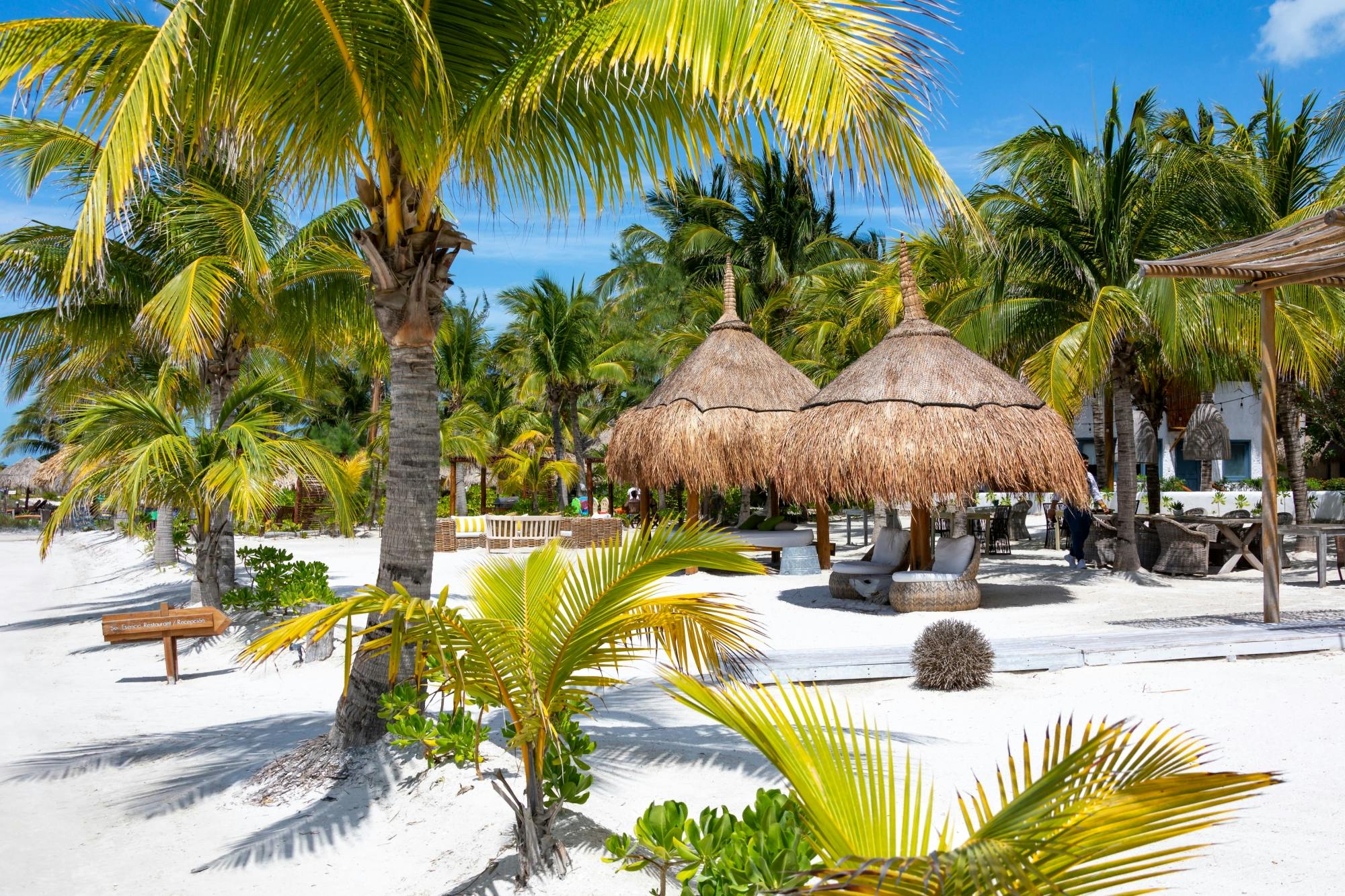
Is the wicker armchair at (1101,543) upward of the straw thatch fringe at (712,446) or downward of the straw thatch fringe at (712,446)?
downward

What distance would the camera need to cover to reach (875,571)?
11.9m

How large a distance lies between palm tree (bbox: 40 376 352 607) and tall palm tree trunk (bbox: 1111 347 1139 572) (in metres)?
10.2

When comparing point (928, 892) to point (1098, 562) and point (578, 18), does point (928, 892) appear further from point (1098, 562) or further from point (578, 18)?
point (1098, 562)

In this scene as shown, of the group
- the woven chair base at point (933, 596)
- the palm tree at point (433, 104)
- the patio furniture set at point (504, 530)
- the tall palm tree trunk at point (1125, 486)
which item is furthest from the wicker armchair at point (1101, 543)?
the palm tree at point (433, 104)

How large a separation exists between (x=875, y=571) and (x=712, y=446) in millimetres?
3783

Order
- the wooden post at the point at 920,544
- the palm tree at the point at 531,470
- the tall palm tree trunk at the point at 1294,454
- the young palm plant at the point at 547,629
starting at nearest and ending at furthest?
the young palm plant at the point at 547,629
the wooden post at the point at 920,544
the tall palm tree trunk at the point at 1294,454
the palm tree at the point at 531,470

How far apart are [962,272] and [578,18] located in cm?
1534

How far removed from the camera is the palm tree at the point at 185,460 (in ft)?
30.4

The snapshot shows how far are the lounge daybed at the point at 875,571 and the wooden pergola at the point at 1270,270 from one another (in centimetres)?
418

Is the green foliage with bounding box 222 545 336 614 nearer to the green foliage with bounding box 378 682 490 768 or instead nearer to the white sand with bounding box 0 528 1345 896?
the white sand with bounding box 0 528 1345 896

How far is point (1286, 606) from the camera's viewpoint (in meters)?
10.1

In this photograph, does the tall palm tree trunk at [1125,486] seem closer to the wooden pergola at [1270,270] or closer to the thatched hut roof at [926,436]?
the thatched hut roof at [926,436]

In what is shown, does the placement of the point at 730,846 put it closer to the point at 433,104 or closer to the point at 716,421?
the point at 433,104

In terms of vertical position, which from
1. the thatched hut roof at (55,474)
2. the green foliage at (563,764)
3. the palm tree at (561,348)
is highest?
the palm tree at (561,348)
